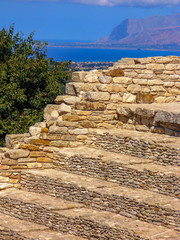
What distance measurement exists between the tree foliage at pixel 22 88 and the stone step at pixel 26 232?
546 centimetres

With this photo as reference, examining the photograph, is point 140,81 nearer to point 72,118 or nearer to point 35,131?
point 72,118

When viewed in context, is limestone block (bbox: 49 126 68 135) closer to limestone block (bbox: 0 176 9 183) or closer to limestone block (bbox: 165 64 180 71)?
limestone block (bbox: 0 176 9 183)

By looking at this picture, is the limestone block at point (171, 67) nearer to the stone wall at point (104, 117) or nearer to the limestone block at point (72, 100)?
the stone wall at point (104, 117)

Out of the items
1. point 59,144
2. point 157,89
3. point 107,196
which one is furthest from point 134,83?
point 107,196

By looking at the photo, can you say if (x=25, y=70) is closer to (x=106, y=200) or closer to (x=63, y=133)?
(x=63, y=133)

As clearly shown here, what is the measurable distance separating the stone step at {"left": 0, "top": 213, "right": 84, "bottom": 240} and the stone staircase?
0.08 feet

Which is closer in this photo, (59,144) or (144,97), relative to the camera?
(59,144)

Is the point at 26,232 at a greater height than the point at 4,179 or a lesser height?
lesser

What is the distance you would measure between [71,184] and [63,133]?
2.52 meters

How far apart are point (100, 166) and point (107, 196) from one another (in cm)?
151

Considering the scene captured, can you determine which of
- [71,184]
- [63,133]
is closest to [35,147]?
[63,133]

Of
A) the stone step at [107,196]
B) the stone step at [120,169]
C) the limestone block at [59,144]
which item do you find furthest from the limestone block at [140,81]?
the stone step at [107,196]

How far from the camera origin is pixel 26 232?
37.4 ft

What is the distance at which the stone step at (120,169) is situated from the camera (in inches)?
457
